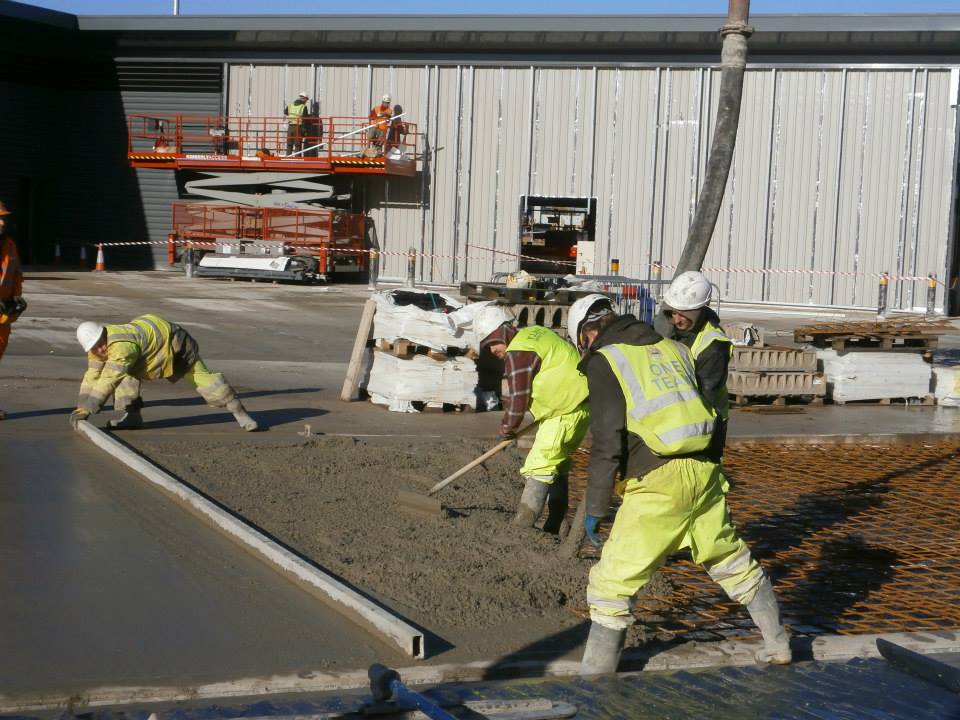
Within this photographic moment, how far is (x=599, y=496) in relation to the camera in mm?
5594

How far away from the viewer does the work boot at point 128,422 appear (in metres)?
10.8

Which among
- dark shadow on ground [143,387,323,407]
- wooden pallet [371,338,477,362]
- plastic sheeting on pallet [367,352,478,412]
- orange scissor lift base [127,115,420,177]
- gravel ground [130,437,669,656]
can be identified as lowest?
gravel ground [130,437,669,656]

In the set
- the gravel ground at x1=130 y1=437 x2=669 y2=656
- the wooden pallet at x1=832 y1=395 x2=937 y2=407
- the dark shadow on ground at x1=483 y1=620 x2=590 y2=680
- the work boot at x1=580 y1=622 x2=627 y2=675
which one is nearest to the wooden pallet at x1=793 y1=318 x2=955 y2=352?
the wooden pallet at x1=832 y1=395 x2=937 y2=407

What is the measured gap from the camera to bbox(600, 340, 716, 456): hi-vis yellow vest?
17.4 ft

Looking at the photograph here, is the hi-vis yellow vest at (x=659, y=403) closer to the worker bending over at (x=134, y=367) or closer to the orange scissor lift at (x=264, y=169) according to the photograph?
the worker bending over at (x=134, y=367)

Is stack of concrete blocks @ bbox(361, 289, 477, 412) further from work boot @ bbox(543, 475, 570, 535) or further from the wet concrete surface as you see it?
work boot @ bbox(543, 475, 570, 535)

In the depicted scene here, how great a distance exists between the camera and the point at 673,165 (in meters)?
31.1

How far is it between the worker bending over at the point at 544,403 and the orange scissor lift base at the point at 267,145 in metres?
24.5

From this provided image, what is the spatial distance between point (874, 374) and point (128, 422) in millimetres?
8668

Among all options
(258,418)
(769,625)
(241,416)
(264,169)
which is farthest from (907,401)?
(264,169)

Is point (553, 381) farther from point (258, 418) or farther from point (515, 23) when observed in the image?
point (515, 23)

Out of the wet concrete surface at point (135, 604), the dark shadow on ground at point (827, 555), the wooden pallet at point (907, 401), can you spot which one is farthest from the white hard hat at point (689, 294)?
the wooden pallet at point (907, 401)

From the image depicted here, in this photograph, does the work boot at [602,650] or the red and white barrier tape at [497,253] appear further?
the red and white barrier tape at [497,253]

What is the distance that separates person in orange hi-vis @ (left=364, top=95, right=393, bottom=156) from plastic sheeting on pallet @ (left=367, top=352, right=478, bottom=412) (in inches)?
790
